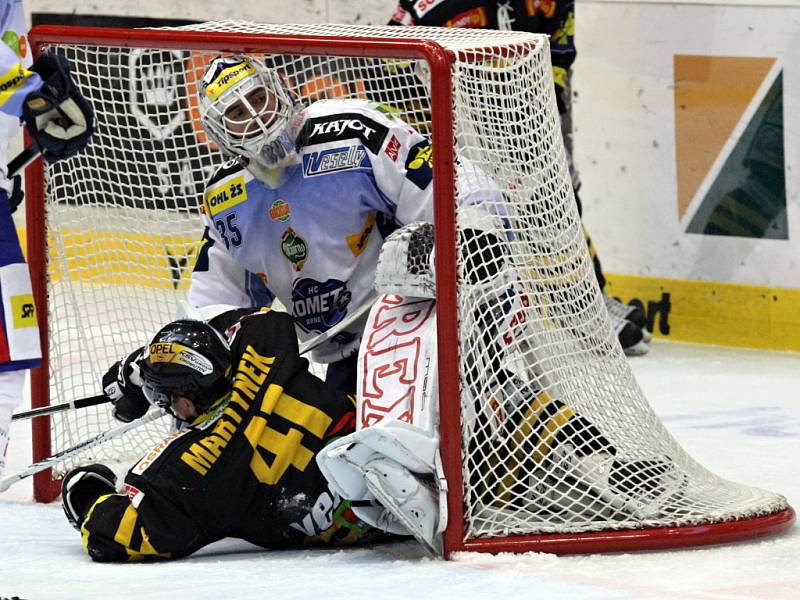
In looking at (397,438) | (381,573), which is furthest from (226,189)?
(381,573)

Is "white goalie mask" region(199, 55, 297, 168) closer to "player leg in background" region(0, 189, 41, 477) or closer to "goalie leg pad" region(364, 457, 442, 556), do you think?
"player leg in background" region(0, 189, 41, 477)

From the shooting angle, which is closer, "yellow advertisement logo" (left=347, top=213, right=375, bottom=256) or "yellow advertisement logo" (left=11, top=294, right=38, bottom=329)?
"yellow advertisement logo" (left=11, top=294, right=38, bottom=329)

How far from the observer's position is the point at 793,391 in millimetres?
5090

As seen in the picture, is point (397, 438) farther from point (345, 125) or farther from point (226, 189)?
point (226, 189)

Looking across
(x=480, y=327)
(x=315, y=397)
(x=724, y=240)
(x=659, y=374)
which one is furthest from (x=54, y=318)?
(x=724, y=240)

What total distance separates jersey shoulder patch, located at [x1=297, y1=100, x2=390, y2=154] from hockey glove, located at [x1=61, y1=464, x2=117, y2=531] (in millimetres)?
786

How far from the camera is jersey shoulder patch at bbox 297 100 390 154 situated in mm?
3490

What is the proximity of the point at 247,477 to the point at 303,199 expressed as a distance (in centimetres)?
68

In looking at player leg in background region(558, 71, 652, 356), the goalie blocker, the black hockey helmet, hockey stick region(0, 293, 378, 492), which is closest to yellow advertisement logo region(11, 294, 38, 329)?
the black hockey helmet

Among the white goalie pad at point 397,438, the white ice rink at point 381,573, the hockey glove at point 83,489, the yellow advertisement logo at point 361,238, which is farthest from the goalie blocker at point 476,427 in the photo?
the hockey glove at point 83,489

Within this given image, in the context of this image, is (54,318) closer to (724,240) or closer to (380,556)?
(380,556)

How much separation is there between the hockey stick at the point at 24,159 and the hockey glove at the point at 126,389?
1.47 ft

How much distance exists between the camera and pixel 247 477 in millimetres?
3148

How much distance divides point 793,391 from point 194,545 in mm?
2482
